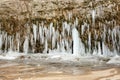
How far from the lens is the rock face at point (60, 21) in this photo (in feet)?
41.4

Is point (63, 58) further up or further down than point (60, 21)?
further down

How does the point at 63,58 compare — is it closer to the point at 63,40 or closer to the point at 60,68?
the point at 63,40

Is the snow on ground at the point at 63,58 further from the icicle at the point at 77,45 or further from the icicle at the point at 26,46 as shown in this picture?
the icicle at the point at 26,46

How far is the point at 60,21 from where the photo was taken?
1345 centimetres

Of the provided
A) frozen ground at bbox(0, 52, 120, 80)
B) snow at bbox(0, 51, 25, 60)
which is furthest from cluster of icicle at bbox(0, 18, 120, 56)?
Answer: frozen ground at bbox(0, 52, 120, 80)

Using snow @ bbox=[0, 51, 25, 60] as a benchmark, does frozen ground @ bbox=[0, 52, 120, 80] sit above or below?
above

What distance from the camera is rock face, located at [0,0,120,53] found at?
1261 centimetres

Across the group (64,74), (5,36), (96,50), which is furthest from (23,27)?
(64,74)

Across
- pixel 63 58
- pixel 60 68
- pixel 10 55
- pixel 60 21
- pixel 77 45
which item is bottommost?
pixel 10 55

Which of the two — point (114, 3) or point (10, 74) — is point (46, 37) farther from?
point (10, 74)

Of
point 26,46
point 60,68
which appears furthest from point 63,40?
point 60,68

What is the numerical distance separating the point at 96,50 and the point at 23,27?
12.0ft

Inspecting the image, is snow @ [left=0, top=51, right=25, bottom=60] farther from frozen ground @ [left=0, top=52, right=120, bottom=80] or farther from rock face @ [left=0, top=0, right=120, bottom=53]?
rock face @ [left=0, top=0, right=120, bottom=53]

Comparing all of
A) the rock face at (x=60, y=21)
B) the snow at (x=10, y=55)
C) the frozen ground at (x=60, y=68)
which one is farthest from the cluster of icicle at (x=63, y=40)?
the frozen ground at (x=60, y=68)
